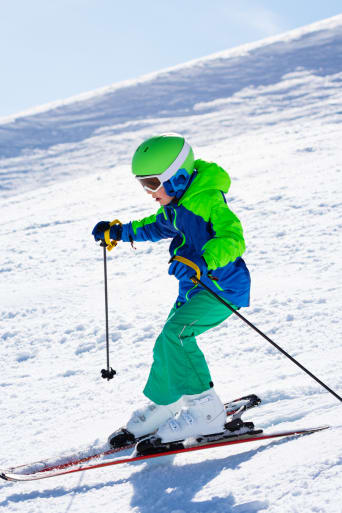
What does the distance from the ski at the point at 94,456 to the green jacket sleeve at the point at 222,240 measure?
1.02m

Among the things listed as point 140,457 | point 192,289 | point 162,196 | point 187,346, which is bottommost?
point 140,457

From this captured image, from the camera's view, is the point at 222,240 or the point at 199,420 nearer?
the point at 222,240

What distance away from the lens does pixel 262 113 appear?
2658cm

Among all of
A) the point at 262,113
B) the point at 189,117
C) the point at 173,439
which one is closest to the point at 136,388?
the point at 173,439

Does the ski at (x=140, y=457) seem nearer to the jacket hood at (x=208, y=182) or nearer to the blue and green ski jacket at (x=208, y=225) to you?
the blue and green ski jacket at (x=208, y=225)

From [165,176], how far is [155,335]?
86.2 inches

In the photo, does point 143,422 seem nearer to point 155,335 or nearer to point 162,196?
point 162,196

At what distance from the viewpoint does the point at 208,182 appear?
2.69 m

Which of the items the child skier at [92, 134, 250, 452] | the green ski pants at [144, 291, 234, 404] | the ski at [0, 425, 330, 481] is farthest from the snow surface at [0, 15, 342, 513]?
the green ski pants at [144, 291, 234, 404]

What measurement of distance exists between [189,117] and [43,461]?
30.1 meters

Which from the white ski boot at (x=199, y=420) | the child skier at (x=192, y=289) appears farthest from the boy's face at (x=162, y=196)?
the white ski boot at (x=199, y=420)

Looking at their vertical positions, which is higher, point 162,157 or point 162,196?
point 162,157

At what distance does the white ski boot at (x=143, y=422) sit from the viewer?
114 inches

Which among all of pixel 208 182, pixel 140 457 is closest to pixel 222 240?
pixel 208 182
